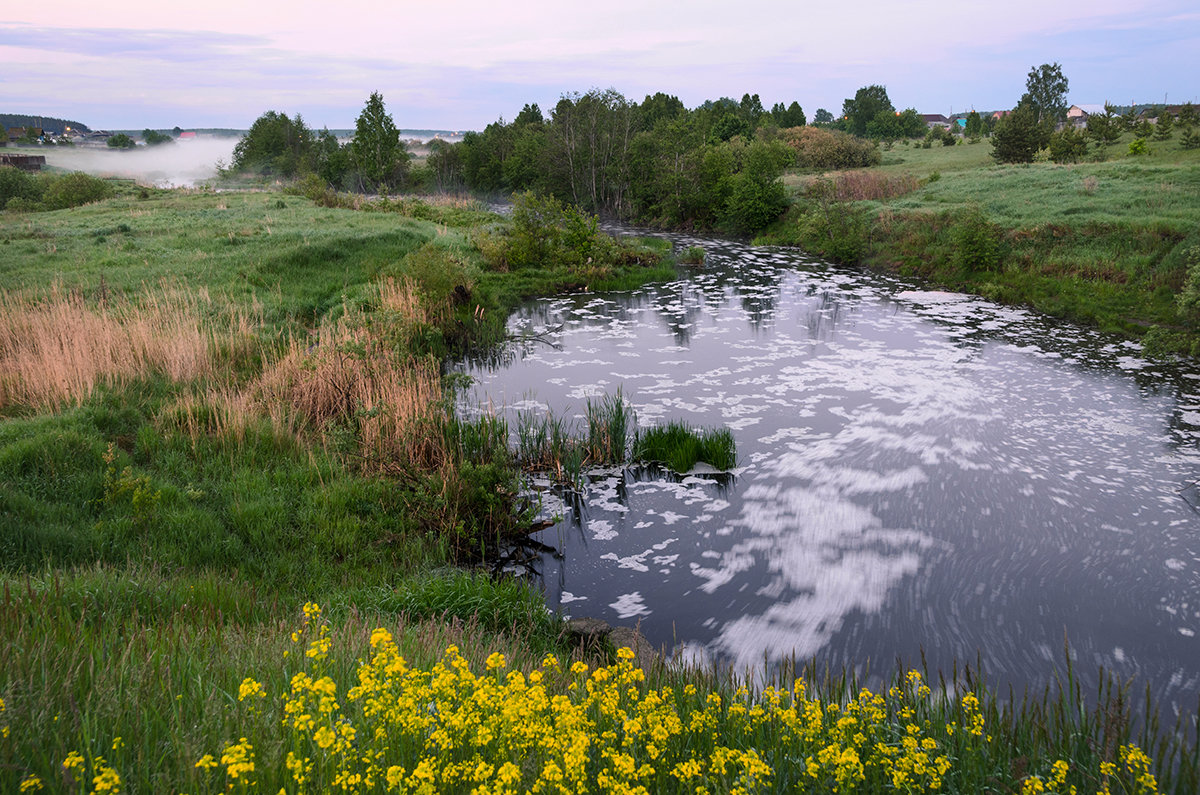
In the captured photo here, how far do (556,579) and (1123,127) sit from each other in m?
57.2

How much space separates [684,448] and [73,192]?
4813cm

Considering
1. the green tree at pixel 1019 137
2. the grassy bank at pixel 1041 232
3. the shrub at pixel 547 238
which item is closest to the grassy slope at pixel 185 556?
the shrub at pixel 547 238

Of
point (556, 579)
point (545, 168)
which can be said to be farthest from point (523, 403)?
point (545, 168)

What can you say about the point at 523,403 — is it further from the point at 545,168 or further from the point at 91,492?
the point at 545,168

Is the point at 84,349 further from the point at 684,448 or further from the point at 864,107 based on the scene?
the point at 864,107

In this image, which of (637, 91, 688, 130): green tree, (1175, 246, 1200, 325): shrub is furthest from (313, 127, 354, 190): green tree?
(1175, 246, 1200, 325): shrub

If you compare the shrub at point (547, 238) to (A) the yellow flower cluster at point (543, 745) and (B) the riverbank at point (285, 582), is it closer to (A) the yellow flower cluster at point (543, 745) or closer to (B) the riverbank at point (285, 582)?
(B) the riverbank at point (285, 582)

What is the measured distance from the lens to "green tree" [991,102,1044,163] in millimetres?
43750

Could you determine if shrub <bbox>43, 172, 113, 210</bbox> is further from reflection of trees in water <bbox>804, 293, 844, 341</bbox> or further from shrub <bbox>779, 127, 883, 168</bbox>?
shrub <bbox>779, 127, 883, 168</bbox>

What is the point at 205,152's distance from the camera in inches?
5719

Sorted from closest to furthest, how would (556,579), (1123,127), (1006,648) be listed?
1. (1006,648)
2. (556,579)
3. (1123,127)

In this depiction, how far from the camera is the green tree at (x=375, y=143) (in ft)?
208

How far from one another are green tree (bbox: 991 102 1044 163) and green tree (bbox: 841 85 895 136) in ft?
161

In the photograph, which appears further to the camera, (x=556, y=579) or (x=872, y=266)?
(x=872, y=266)
